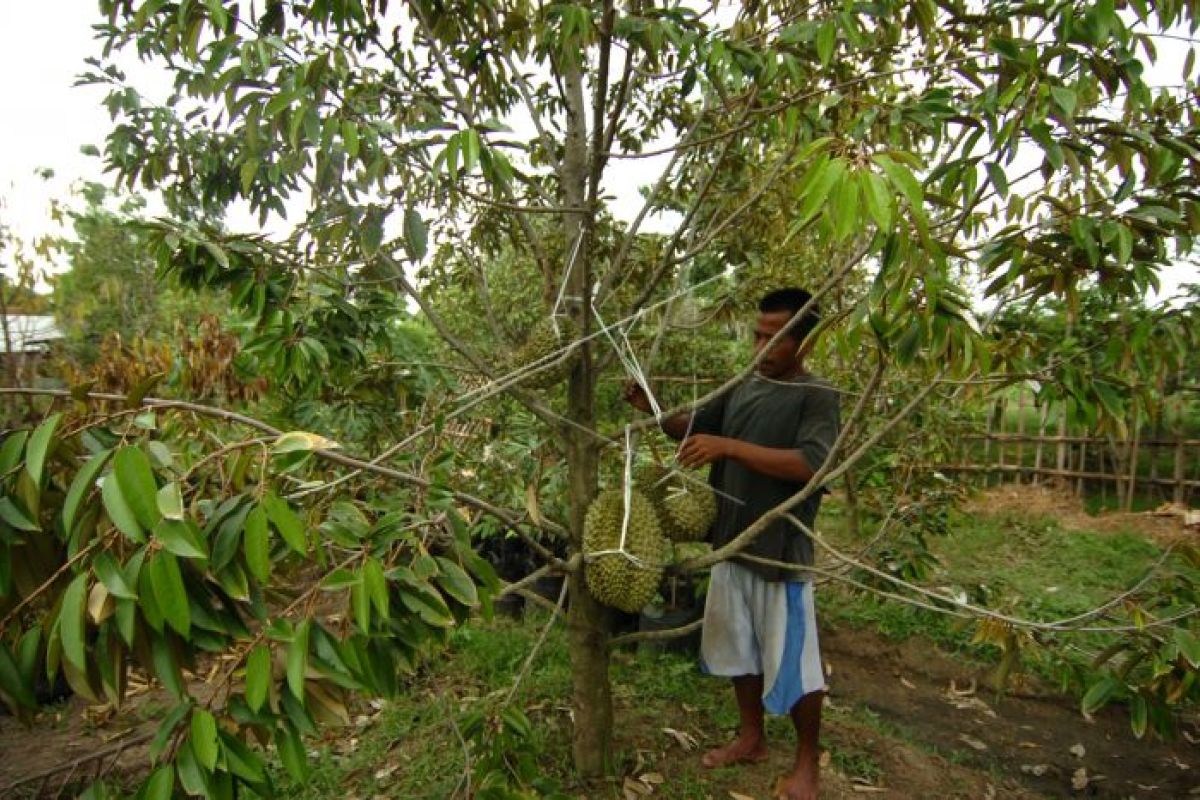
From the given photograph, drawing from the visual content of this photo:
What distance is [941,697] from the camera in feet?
11.3

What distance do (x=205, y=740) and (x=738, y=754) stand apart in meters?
2.00

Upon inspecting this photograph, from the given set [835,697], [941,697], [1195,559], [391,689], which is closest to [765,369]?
[1195,559]

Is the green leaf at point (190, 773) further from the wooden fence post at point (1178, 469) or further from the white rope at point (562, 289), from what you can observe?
the wooden fence post at point (1178, 469)

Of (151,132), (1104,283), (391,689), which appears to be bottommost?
(391,689)

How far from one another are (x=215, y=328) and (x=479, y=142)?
4171mm

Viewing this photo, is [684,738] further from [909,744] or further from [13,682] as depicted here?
[13,682]

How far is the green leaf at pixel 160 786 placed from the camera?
833 millimetres

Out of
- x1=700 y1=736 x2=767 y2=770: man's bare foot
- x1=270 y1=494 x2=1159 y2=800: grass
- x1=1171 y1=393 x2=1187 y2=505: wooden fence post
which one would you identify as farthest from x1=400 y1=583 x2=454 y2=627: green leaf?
x1=1171 y1=393 x2=1187 y2=505: wooden fence post

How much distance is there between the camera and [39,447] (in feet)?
2.70

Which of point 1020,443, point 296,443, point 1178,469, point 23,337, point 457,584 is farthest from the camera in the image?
point 1020,443

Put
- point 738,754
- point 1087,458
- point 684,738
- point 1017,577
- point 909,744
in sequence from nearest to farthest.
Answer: point 738,754
point 684,738
point 909,744
point 1017,577
point 1087,458

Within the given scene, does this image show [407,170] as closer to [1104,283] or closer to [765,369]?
[765,369]

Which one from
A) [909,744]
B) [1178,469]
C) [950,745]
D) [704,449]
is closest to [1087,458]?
[1178,469]

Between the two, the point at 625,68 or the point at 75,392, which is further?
the point at 625,68
